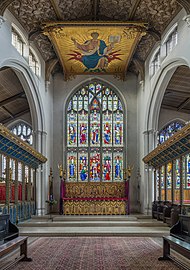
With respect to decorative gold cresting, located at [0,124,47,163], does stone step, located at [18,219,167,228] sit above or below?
below

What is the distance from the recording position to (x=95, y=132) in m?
20.1

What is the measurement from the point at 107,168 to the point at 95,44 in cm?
618

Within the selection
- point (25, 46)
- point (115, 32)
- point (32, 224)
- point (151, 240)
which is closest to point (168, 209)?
point (151, 240)

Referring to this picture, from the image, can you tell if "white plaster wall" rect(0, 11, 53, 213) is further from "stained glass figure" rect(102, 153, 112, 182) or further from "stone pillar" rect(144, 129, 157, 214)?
"stone pillar" rect(144, 129, 157, 214)

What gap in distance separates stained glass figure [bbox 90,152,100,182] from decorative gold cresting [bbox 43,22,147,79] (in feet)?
12.5

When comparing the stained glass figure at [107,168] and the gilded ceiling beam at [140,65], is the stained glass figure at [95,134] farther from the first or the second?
the gilded ceiling beam at [140,65]

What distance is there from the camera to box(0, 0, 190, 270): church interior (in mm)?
9539

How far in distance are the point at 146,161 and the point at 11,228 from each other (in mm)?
9391

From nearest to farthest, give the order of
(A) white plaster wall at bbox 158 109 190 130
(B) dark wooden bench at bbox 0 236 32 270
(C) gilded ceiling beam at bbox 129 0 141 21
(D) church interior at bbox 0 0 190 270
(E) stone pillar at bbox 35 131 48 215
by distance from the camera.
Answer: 1. (B) dark wooden bench at bbox 0 236 32 270
2. (D) church interior at bbox 0 0 190 270
3. (C) gilded ceiling beam at bbox 129 0 141 21
4. (E) stone pillar at bbox 35 131 48 215
5. (A) white plaster wall at bbox 158 109 190 130

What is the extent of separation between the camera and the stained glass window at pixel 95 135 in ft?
64.6

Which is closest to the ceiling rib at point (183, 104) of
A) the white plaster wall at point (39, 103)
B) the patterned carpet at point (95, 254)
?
the white plaster wall at point (39, 103)

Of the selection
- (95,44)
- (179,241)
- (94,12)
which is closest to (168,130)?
(95,44)

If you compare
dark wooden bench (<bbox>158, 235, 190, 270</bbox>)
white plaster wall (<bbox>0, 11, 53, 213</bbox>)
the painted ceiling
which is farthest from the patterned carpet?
the painted ceiling

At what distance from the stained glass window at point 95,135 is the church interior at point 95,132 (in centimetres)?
5
